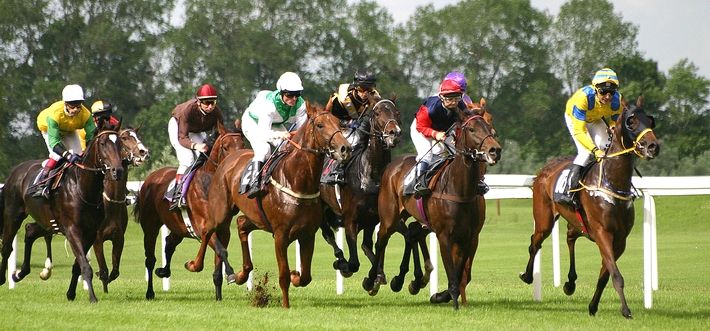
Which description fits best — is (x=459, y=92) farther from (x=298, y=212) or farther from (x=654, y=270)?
(x=654, y=270)

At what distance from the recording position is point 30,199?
50.6ft

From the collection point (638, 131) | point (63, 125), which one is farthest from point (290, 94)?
point (638, 131)

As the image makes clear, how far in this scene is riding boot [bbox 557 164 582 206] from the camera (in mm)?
13148

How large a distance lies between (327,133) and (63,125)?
155 inches

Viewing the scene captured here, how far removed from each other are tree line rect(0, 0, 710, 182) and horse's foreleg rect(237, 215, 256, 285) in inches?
1736

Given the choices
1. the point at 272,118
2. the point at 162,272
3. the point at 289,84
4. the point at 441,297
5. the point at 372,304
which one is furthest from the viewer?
the point at 162,272

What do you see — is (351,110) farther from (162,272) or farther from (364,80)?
(162,272)

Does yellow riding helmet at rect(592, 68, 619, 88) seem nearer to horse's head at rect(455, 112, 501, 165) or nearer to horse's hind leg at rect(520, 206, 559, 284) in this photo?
horse's head at rect(455, 112, 501, 165)

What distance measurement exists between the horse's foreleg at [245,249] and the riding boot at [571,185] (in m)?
3.43

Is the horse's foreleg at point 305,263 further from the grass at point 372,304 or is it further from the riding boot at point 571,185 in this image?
the riding boot at point 571,185

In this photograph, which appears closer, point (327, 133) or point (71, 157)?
point (327, 133)

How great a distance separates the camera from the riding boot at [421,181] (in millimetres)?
13215

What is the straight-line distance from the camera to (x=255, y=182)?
44.4ft

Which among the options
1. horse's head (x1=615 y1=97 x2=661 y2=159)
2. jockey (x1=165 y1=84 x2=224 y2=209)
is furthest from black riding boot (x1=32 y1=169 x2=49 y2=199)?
horse's head (x1=615 y1=97 x2=661 y2=159)
